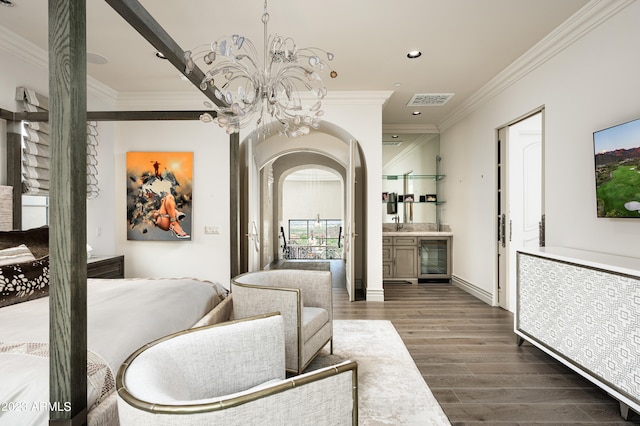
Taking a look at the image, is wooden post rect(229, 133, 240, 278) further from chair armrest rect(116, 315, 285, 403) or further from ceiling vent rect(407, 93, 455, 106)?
ceiling vent rect(407, 93, 455, 106)

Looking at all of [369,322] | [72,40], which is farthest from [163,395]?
[369,322]

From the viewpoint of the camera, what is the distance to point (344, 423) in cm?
107

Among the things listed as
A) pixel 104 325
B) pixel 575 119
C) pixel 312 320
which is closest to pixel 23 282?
pixel 104 325

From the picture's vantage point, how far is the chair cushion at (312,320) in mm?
2426

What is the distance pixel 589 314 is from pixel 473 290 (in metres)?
2.94

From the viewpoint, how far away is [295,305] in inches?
91.9

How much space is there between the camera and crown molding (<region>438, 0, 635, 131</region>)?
8.71 ft

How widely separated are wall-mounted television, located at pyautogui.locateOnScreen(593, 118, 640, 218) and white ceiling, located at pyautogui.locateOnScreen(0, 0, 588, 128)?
44.4 inches

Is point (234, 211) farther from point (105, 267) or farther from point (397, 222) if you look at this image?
point (397, 222)

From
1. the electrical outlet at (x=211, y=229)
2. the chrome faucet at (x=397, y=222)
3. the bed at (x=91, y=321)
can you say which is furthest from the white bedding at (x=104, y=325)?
the chrome faucet at (x=397, y=222)

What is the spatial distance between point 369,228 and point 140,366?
12.9ft

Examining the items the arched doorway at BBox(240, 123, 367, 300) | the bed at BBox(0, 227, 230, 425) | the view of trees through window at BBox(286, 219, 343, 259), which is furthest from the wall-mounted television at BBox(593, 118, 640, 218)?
the view of trees through window at BBox(286, 219, 343, 259)

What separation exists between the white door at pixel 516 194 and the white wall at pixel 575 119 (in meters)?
0.15

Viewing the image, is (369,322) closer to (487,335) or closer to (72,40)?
(487,335)
